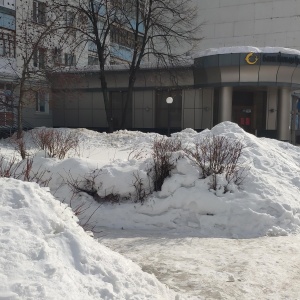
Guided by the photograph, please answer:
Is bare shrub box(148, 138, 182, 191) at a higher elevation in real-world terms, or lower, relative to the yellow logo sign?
lower

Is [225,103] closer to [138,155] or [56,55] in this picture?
[56,55]

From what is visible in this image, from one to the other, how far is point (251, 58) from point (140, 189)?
18897 mm

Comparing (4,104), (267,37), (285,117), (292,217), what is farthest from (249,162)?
(267,37)

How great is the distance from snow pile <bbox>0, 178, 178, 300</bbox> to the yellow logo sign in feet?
73.1

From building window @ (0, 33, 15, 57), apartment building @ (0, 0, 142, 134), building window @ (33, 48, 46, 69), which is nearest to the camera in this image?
apartment building @ (0, 0, 142, 134)

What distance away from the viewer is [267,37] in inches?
1421

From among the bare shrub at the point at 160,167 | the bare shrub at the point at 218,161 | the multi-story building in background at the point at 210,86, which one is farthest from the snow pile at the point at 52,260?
the multi-story building in background at the point at 210,86

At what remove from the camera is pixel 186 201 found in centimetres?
769

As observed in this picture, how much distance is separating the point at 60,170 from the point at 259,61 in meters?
19.2

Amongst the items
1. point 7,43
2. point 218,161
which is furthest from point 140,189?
point 7,43

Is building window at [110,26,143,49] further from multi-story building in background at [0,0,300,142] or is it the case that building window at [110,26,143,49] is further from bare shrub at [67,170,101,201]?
bare shrub at [67,170,101,201]

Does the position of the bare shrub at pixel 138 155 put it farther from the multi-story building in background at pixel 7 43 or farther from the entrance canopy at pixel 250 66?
the entrance canopy at pixel 250 66

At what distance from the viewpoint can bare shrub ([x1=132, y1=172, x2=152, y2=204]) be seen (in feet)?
26.8

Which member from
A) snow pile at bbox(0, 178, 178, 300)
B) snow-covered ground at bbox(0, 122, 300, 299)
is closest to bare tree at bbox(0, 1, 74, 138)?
snow-covered ground at bbox(0, 122, 300, 299)
